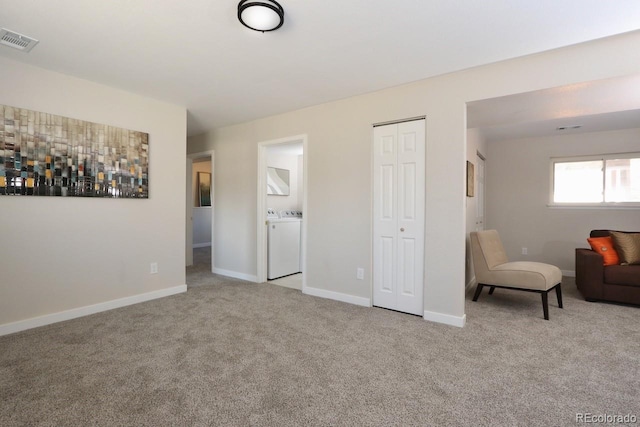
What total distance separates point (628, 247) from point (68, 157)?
20.0ft

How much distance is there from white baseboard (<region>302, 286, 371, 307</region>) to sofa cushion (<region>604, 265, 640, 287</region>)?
2746 mm

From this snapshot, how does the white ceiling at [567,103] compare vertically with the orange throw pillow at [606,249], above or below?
above

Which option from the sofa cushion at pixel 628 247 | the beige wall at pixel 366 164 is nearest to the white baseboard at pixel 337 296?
the beige wall at pixel 366 164

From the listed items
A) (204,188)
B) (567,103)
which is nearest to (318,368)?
(567,103)

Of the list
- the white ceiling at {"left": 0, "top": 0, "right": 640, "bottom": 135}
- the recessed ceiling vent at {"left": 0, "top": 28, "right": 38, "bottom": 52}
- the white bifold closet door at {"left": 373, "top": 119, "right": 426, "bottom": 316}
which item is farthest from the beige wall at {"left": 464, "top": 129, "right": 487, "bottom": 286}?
the recessed ceiling vent at {"left": 0, "top": 28, "right": 38, "bottom": 52}

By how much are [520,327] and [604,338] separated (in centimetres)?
59

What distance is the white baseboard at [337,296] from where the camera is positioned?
337cm

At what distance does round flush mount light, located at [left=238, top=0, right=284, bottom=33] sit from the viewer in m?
1.82

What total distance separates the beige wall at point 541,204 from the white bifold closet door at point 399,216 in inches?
124

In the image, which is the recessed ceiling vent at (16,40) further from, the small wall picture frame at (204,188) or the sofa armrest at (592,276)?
the sofa armrest at (592,276)

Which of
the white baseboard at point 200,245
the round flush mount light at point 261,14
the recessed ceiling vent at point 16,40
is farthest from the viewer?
the white baseboard at point 200,245

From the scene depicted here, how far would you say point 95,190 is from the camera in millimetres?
3104

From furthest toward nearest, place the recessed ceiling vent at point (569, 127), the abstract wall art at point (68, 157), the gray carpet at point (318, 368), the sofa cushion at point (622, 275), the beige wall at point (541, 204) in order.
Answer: the beige wall at point (541, 204) < the recessed ceiling vent at point (569, 127) < the sofa cushion at point (622, 275) < the abstract wall art at point (68, 157) < the gray carpet at point (318, 368)

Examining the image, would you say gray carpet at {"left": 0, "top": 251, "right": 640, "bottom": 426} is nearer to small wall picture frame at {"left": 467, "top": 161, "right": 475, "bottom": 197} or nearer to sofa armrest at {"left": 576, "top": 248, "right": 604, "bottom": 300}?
sofa armrest at {"left": 576, "top": 248, "right": 604, "bottom": 300}
